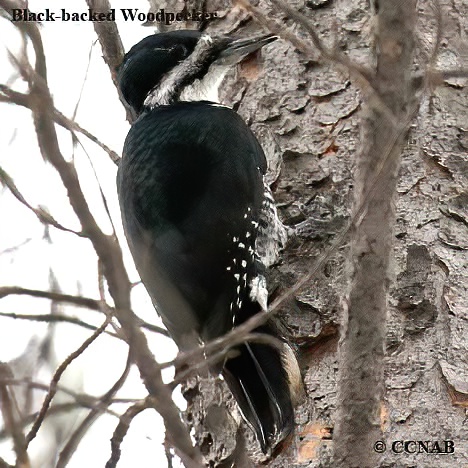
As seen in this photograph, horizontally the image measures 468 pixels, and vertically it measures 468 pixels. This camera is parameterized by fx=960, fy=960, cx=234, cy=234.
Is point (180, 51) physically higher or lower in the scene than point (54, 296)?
higher

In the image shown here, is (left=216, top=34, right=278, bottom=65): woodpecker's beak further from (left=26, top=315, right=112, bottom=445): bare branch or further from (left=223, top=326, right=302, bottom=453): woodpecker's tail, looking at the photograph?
(left=26, top=315, right=112, bottom=445): bare branch

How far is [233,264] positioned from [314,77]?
663 mm

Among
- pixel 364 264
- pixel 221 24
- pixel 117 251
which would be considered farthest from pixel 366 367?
pixel 221 24

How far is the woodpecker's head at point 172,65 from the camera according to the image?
3.31 meters

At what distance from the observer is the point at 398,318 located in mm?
2549

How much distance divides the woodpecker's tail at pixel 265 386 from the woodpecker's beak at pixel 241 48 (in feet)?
3.18

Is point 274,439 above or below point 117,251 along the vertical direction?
below

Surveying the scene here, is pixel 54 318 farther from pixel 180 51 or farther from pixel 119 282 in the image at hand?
pixel 180 51

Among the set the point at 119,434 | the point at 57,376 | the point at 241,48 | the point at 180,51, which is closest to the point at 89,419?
the point at 119,434

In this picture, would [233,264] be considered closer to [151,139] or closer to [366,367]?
[151,139]

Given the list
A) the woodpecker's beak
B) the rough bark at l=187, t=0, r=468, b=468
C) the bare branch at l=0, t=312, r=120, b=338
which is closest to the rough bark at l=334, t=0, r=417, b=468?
the rough bark at l=187, t=0, r=468, b=468

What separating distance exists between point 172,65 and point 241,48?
0.29m

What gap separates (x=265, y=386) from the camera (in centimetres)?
273

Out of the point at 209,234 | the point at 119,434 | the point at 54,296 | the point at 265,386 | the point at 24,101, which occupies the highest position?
the point at 24,101
